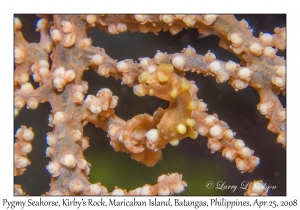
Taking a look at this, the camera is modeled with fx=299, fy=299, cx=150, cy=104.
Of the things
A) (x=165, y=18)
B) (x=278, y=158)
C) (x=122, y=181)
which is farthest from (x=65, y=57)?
(x=278, y=158)

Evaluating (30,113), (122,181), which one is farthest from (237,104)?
(30,113)

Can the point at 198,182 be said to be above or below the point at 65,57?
below

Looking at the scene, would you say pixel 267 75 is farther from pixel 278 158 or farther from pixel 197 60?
pixel 278 158

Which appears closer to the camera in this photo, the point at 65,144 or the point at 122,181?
the point at 65,144

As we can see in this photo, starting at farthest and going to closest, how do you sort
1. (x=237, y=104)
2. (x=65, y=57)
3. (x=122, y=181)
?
(x=122, y=181)
(x=237, y=104)
(x=65, y=57)

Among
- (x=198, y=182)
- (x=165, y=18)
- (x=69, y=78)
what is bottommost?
(x=198, y=182)

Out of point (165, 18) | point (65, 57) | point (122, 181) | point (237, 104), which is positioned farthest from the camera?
point (122, 181)

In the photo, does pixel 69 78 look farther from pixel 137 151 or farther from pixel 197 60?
pixel 197 60

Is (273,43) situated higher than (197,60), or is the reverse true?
(273,43)

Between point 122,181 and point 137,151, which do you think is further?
point 122,181
